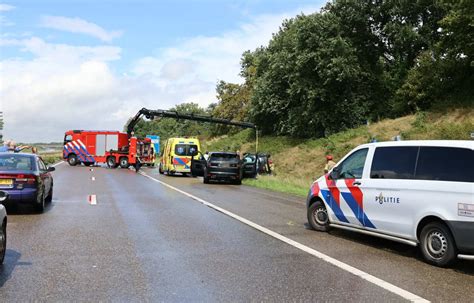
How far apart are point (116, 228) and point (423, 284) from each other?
593 centimetres

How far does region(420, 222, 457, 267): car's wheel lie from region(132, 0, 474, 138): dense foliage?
1158 inches

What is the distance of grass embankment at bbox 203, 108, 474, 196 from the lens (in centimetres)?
2889

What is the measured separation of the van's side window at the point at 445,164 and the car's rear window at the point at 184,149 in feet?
77.0

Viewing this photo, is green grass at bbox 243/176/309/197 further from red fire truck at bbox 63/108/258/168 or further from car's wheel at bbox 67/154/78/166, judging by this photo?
car's wheel at bbox 67/154/78/166

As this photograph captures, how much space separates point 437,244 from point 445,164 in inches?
44.2

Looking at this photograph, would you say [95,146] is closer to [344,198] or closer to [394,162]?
[344,198]

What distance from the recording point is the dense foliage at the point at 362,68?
3572 centimetres

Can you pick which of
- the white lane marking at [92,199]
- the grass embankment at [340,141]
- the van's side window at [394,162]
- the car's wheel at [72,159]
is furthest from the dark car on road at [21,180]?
the car's wheel at [72,159]

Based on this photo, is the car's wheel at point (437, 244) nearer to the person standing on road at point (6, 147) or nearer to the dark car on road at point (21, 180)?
the dark car on road at point (21, 180)

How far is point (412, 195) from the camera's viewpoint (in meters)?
7.29

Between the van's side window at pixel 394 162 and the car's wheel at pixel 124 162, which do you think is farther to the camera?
the car's wheel at pixel 124 162

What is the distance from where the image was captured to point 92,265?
6.64 m

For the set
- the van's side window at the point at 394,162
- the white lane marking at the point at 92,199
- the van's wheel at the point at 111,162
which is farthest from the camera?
the van's wheel at the point at 111,162

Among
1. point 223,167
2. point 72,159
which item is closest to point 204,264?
point 223,167
